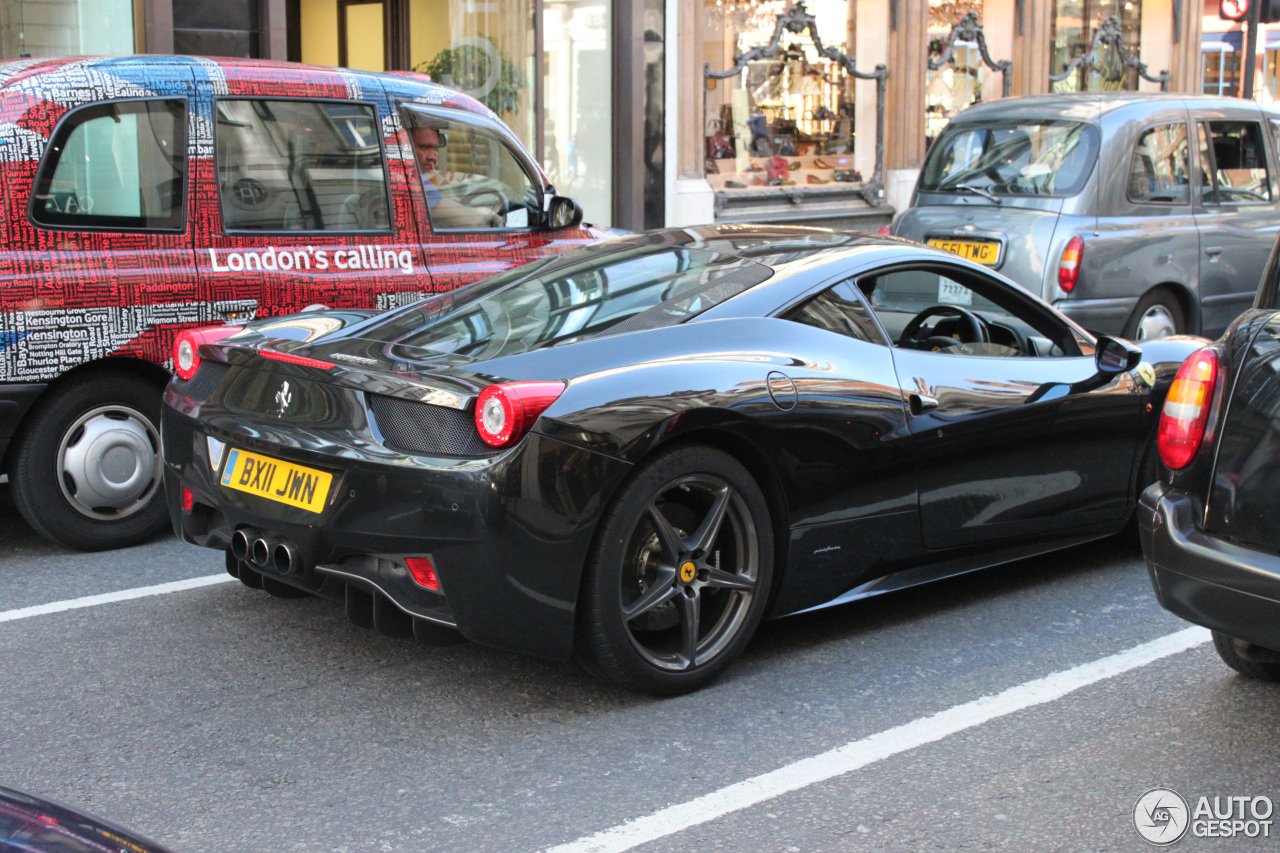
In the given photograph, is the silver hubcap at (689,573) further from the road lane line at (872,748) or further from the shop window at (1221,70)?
the shop window at (1221,70)

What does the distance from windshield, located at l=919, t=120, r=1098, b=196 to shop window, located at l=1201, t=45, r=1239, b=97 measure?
19.6 m

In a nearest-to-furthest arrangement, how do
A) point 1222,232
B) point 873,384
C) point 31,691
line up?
point 31,691 → point 873,384 → point 1222,232

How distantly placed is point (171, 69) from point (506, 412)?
3.07 meters

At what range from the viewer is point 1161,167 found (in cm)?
973

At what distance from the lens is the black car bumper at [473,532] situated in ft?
12.4

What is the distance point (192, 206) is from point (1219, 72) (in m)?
26.8

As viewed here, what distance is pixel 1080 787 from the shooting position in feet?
11.9

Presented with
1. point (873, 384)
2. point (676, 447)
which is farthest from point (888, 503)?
point (676, 447)

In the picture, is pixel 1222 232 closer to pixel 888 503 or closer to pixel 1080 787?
pixel 888 503

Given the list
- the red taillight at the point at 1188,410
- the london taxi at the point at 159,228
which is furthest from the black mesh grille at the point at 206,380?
the red taillight at the point at 1188,410

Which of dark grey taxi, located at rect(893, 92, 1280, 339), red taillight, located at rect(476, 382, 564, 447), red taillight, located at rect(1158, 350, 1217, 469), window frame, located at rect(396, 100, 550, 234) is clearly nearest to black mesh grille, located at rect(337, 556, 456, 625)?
red taillight, located at rect(476, 382, 564, 447)

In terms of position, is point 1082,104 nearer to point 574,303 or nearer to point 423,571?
point 574,303

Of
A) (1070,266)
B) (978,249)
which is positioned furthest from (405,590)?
(978,249)

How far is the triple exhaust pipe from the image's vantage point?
4078mm
